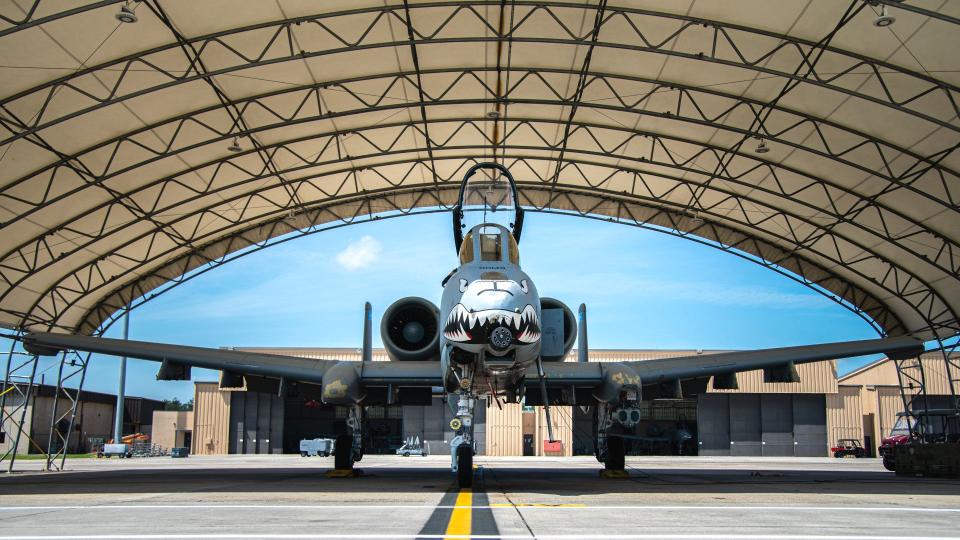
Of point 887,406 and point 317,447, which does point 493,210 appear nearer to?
point 317,447

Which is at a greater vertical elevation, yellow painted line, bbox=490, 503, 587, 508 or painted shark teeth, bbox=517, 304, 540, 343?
painted shark teeth, bbox=517, 304, 540, 343

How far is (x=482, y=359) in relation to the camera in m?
12.3

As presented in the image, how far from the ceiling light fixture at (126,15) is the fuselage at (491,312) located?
7.88 metres

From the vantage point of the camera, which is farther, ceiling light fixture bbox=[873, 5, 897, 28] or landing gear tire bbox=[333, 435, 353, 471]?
landing gear tire bbox=[333, 435, 353, 471]

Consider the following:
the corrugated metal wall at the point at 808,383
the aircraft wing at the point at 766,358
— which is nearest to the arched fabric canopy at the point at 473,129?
the aircraft wing at the point at 766,358

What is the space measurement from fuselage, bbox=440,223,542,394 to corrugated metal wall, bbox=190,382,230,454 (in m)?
38.1

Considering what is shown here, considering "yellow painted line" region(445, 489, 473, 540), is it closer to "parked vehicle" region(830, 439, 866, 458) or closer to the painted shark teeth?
the painted shark teeth

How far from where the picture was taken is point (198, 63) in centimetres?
1903

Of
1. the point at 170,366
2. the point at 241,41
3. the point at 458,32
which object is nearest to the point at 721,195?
the point at 458,32

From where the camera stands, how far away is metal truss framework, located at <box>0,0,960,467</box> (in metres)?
18.3

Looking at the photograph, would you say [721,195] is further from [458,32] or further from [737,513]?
[737,513]

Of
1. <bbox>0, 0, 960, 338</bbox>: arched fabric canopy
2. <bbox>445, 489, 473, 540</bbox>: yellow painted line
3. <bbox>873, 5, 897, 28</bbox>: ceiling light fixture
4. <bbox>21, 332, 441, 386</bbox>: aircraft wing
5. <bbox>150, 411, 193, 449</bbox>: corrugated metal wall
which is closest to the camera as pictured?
<bbox>445, 489, 473, 540</bbox>: yellow painted line

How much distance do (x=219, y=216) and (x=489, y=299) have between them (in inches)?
736

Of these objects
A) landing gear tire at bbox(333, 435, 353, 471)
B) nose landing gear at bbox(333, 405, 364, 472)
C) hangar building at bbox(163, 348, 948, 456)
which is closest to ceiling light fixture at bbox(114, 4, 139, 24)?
nose landing gear at bbox(333, 405, 364, 472)
